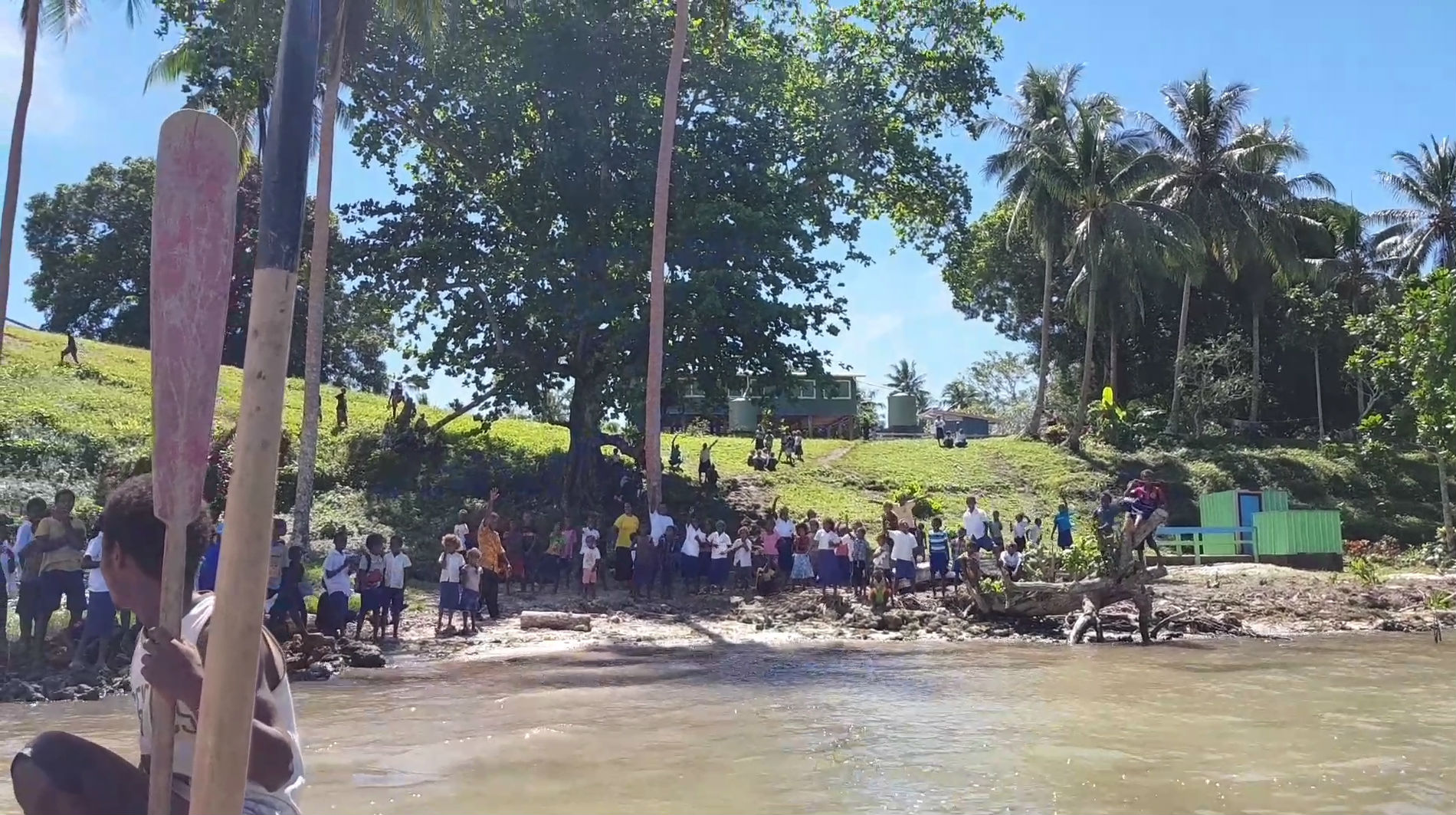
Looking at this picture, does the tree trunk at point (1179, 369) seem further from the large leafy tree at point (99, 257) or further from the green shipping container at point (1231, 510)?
the large leafy tree at point (99, 257)

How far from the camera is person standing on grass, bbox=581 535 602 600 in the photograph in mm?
19109

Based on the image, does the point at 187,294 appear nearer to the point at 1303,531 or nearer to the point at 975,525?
the point at 975,525

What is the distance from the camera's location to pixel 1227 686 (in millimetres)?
Answer: 12055

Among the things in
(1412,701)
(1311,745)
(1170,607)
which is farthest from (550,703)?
(1170,607)

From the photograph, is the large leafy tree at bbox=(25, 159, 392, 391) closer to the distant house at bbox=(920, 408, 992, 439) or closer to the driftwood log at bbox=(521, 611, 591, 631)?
the distant house at bbox=(920, 408, 992, 439)

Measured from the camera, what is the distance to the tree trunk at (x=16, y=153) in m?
21.0

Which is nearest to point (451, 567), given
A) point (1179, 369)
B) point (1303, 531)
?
point (1303, 531)

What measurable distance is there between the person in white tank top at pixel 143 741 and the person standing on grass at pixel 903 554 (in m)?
16.2

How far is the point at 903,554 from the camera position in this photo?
19.3m

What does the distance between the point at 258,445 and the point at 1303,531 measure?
25.8 meters

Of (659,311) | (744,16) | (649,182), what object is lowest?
(659,311)

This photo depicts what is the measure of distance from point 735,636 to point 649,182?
1197 centimetres

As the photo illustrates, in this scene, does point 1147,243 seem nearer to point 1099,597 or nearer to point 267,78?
point 1099,597

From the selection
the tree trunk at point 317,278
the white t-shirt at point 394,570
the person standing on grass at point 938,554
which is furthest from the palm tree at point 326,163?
the person standing on grass at point 938,554
